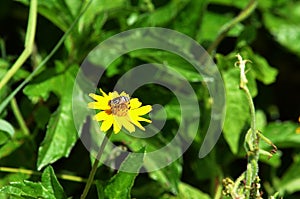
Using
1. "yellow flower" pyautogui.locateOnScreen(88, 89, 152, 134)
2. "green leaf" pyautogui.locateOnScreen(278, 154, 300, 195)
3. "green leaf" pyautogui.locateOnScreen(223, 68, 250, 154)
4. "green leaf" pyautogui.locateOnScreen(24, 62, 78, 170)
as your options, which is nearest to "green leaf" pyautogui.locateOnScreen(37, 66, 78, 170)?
"green leaf" pyautogui.locateOnScreen(24, 62, 78, 170)

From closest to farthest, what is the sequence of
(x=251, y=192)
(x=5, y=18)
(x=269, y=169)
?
(x=251, y=192)
(x=269, y=169)
(x=5, y=18)

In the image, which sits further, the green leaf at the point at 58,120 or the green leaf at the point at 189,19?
the green leaf at the point at 189,19

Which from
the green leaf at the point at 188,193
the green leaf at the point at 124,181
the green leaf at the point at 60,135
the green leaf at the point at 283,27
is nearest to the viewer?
the green leaf at the point at 124,181

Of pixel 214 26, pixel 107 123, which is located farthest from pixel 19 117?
pixel 214 26

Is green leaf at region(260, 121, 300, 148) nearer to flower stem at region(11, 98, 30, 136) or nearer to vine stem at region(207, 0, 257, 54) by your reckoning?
vine stem at region(207, 0, 257, 54)

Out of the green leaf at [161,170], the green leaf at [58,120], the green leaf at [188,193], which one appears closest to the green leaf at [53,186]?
the green leaf at [58,120]

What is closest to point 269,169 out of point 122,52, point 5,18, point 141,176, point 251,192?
point 141,176

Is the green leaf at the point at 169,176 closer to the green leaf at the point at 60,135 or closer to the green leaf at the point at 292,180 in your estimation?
the green leaf at the point at 60,135

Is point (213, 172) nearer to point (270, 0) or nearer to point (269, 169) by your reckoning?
point (269, 169)
